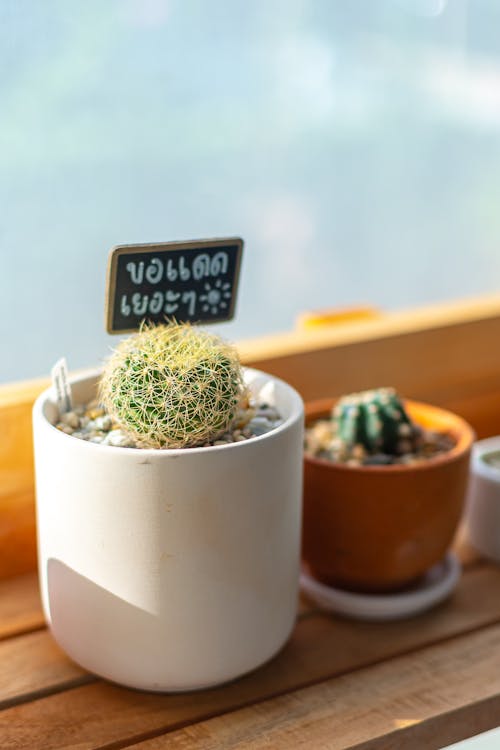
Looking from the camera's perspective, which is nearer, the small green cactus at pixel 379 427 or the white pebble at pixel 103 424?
the white pebble at pixel 103 424

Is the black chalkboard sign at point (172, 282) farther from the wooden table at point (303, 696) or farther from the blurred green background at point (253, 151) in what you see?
the wooden table at point (303, 696)

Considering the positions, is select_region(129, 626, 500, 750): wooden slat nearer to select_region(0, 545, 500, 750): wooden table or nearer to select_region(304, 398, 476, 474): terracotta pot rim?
select_region(0, 545, 500, 750): wooden table

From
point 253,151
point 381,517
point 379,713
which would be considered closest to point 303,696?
point 379,713

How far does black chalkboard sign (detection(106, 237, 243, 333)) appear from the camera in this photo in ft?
2.72

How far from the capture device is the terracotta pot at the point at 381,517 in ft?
2.90

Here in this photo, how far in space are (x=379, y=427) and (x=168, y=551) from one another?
278mm

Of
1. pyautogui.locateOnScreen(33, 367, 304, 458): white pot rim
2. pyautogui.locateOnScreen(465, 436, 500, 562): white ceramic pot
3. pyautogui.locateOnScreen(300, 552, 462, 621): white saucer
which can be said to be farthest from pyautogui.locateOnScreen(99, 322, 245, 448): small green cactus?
pyautogui.locateOnScreen(465, 436, 500, 562): white ceramic pot

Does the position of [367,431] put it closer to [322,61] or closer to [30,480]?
[30,480]

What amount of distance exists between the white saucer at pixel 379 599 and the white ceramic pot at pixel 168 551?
0.12 metres

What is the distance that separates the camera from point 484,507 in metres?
1.04

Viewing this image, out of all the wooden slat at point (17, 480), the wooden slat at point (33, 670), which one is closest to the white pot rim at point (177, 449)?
the wooden slat at point (17, 480)

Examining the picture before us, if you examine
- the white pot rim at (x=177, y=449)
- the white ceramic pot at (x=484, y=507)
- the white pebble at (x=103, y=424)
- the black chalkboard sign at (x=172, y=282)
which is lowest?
the white ceramic pot at (x=484, y=507)

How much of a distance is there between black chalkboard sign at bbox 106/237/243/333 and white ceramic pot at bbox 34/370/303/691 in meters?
0.11

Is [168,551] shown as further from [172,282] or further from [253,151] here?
[253,151]
